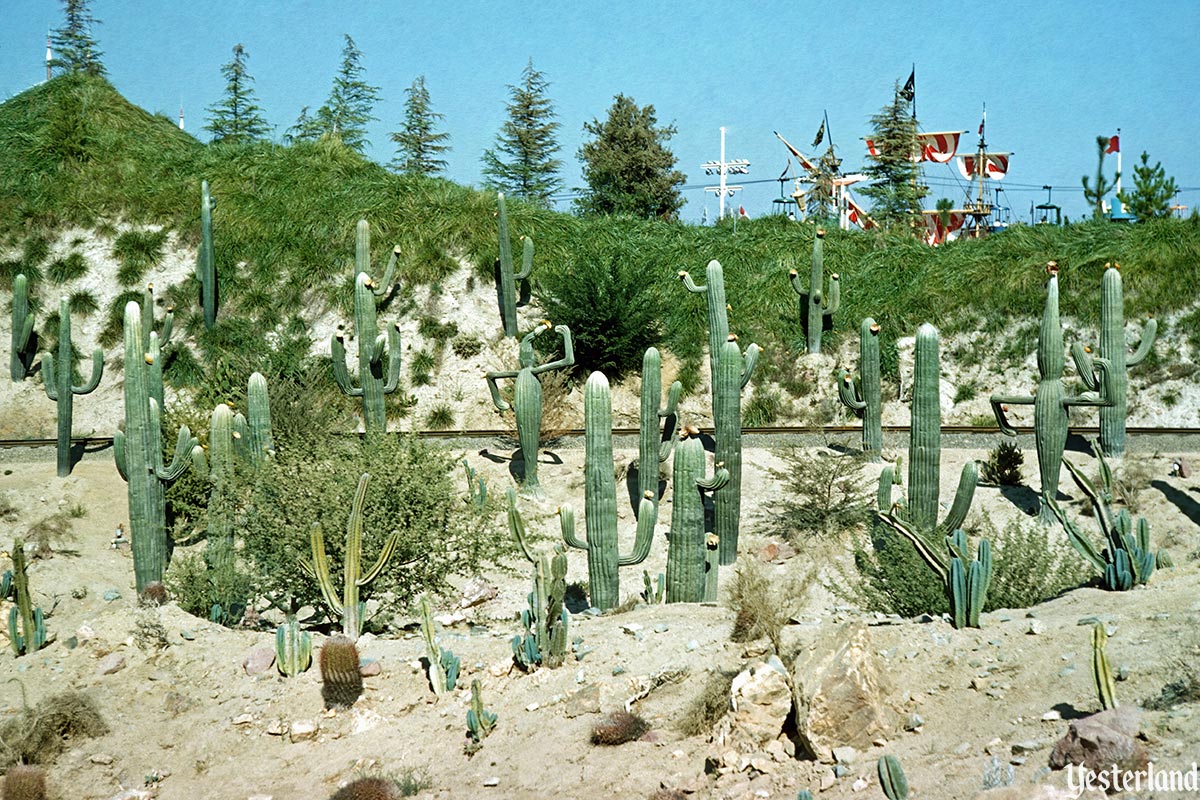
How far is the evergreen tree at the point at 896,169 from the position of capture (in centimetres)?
3941

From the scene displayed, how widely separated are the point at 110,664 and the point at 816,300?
1886cm

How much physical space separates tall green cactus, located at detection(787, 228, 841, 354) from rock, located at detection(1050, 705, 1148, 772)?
18897mm

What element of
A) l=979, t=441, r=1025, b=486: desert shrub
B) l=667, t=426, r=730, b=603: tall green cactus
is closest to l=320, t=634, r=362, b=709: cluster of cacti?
l=667, t=426, r=730, b=603: tall green cactus

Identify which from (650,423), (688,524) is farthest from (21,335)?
(688,524)

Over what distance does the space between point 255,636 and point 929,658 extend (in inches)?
270

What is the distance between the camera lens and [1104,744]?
7.12 metres

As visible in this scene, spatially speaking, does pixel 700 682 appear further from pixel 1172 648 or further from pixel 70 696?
pixel 70 696

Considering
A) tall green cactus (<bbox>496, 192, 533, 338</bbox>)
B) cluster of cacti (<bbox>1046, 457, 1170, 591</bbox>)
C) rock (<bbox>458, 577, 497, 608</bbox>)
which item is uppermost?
tall green cactus (<bbox>496, 192, 533, 338</bbox>)

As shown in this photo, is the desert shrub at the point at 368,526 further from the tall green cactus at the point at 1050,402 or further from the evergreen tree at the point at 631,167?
the evergreen tree at the point at 631,167

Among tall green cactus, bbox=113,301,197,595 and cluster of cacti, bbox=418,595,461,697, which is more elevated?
tall green cactus, bbox=113,301,197,595

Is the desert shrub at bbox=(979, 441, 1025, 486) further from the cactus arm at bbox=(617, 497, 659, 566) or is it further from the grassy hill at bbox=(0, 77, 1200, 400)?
the grassy hill at bbox=(0, 77, 1200, 400)

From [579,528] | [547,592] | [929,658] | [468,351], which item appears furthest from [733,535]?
[468,351]

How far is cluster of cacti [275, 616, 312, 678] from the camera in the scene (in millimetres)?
11750

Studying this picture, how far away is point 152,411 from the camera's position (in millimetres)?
15570
